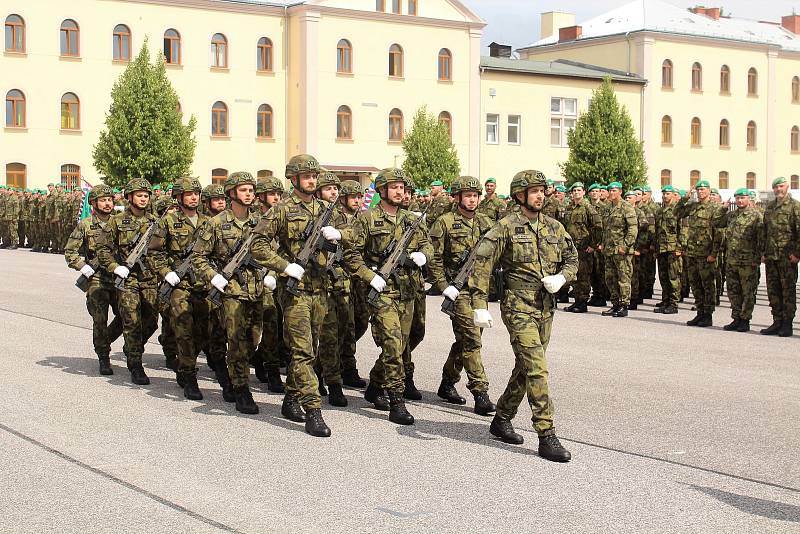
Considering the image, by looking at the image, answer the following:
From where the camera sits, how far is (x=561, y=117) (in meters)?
65.2

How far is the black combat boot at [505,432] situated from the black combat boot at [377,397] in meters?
1.50

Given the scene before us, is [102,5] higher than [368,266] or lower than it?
higher

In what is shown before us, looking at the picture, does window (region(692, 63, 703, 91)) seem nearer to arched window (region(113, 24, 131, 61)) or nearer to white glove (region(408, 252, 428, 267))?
arched window (region(113, 24, 131, 61))

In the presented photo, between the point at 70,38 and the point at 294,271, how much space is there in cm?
4550

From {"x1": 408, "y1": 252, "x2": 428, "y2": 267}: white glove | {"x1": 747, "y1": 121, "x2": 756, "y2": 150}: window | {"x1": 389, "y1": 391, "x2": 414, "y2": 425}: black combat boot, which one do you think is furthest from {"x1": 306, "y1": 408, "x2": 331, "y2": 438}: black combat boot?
{"x1": 747, "y1": 121, "x2": 756, "y2": 150}: window

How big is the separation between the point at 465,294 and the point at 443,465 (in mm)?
2421

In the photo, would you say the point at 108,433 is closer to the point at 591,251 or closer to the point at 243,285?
the point at 243,285

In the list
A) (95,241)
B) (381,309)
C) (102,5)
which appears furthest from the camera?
(102,5)

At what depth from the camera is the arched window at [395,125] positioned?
195ft

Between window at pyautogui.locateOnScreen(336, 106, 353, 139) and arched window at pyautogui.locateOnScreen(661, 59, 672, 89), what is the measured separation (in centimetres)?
2000

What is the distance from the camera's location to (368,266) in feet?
34.6

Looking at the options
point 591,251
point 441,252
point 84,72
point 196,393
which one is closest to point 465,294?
point 441,252

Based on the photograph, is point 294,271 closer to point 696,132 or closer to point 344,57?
point 344,57

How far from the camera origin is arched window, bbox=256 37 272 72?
→ 56281 millimetres
